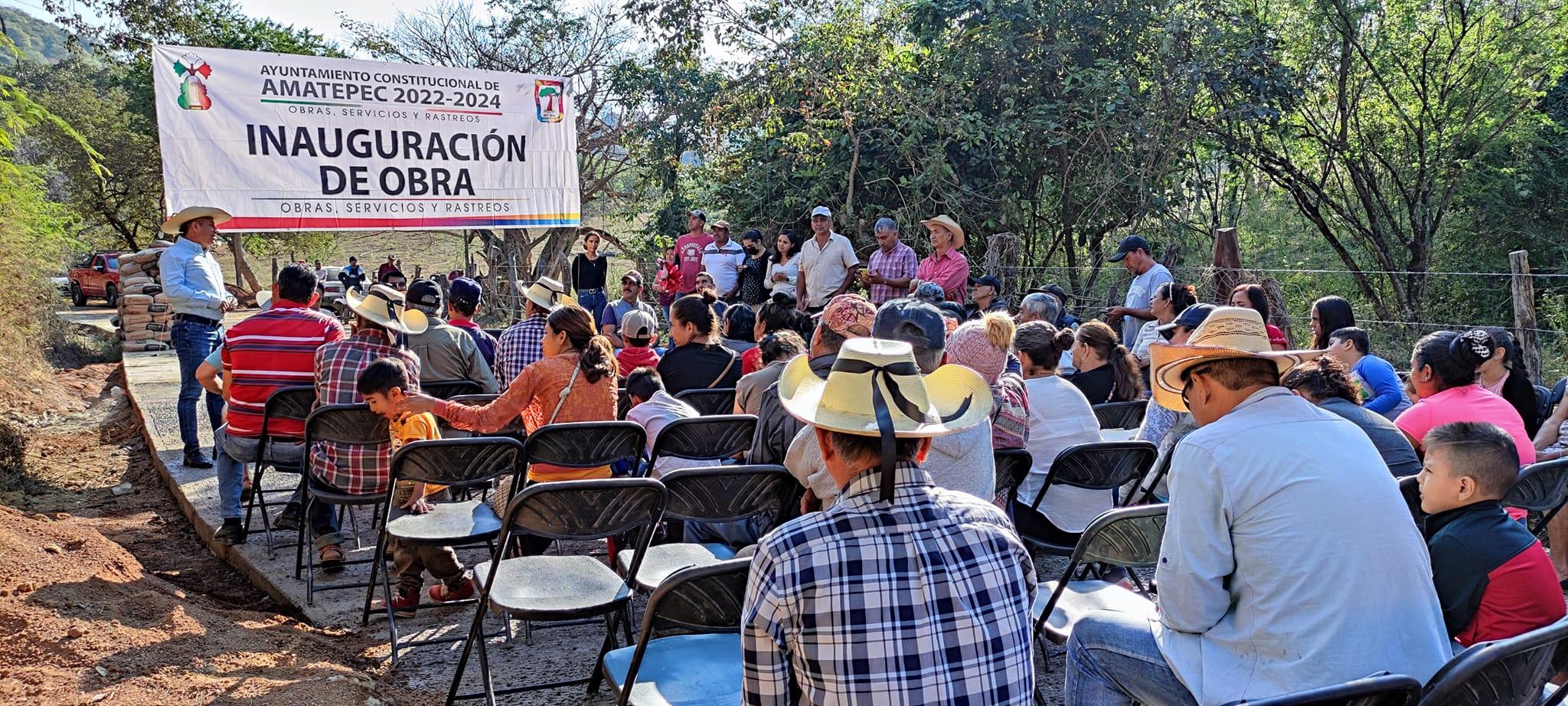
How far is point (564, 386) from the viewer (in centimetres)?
467

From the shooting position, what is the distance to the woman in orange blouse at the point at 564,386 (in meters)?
4.55

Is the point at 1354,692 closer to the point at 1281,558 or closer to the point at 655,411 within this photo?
the point at 1281,558

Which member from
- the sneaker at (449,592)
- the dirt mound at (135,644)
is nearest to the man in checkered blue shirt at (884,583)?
the dirt mound at (135,644)

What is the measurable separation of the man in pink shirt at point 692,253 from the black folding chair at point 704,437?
7067 millimetres

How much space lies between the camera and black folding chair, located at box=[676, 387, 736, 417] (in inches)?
220

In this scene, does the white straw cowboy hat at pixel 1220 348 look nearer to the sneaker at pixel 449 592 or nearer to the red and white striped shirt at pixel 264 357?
the sneaker at pixel 449 592

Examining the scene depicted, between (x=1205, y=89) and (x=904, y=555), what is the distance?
41.8ft

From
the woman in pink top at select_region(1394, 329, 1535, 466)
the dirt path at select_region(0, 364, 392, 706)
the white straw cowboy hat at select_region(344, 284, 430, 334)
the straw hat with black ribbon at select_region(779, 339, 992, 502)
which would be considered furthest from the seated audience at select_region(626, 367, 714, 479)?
the woman in pink top at select_region(1394, 329, 1535, 466)

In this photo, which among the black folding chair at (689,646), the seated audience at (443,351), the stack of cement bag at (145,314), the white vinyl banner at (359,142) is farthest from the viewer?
the stack of cement bag at (145,314)

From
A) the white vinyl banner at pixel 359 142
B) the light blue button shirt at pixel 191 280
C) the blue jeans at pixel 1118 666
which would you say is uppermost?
the white vinyl banner at pixel 359 142

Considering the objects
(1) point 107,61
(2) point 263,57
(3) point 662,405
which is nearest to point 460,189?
(2) point 263,57

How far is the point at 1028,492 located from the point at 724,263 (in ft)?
23.6

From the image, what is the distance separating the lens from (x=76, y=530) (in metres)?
5.32

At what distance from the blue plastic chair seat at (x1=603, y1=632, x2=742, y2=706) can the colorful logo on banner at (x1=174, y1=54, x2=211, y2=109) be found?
759 cm
